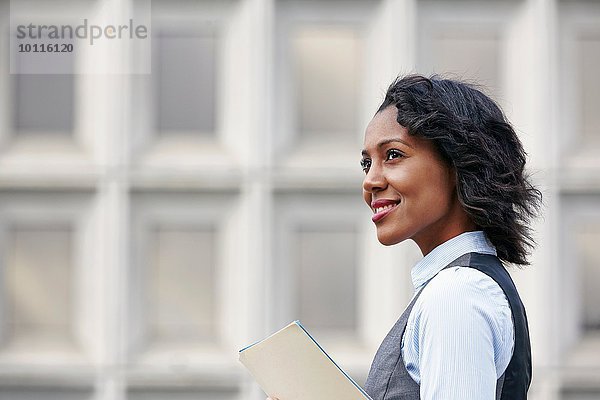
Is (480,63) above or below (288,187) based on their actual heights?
above

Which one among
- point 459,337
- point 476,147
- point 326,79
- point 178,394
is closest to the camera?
point 459,337

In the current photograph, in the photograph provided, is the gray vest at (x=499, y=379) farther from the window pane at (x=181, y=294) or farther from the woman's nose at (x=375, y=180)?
the window pane at (x=181, y=294)

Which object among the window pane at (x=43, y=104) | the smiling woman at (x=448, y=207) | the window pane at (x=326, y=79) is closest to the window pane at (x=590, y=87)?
the window pane at (x=326, y=79)

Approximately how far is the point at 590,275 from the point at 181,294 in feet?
3.27

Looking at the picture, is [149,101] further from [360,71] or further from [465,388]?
[465,388]

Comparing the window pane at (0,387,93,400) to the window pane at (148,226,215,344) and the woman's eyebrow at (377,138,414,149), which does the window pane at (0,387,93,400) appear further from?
the woman's eyebrow at (377,138,414,149)

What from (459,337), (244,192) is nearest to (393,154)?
(459,337)

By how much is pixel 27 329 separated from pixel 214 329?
45 cm

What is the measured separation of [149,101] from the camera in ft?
8.71

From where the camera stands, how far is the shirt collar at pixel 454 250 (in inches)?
43.5

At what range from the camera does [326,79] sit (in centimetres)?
268

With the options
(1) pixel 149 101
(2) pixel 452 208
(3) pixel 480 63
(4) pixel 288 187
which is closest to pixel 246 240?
(4) pixel 288 187

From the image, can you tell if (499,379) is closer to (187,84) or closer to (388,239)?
(388,239)

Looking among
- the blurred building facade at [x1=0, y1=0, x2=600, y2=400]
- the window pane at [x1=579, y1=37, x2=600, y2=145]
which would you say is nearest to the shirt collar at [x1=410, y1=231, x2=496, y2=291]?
the blurred building facade at [x1=0, y1=0, x2=600, y2=400]
